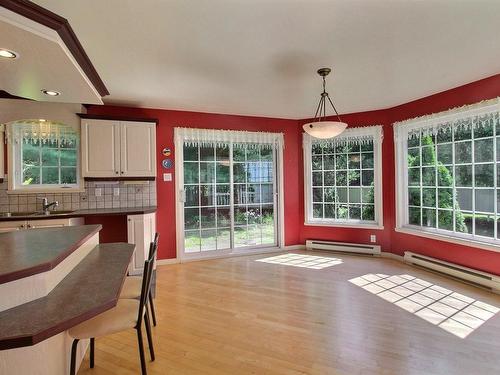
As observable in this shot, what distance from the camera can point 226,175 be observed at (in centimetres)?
489

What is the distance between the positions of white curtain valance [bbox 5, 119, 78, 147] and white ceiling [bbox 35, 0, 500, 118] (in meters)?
0.80

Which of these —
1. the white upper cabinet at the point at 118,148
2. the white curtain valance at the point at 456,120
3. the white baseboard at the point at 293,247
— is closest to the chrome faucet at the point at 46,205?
the white upper cabinet at the point at 118,148

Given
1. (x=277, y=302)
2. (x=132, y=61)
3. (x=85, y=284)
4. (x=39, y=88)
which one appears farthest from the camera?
(x=277, y=302)

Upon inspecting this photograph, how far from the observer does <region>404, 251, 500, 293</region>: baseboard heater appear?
10.4ft

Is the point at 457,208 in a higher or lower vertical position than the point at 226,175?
lower

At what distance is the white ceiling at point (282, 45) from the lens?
1915 mm

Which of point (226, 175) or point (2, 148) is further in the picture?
point (226, 175)

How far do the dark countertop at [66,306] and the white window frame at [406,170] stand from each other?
388 cm

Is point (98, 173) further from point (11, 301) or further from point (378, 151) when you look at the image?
point (378, 151)

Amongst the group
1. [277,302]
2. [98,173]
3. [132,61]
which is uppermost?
[132,61]

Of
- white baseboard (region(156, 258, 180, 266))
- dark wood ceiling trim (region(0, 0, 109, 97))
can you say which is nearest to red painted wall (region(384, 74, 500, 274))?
white baseboard (region(156, 258, 180, 266))

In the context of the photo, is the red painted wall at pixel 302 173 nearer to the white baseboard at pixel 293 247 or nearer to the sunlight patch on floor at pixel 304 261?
the white baseboard at pixel 293 247

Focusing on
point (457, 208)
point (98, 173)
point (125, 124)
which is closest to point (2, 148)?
point (98, 173)

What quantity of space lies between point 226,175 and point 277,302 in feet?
8.10
